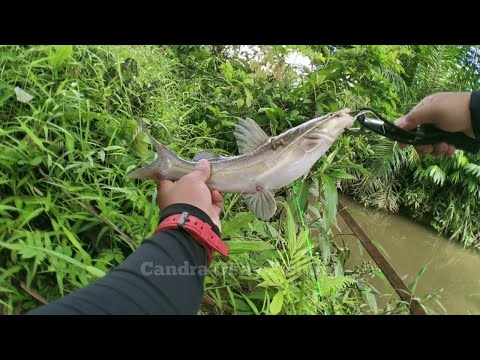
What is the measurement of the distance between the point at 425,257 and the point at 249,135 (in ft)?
18.2

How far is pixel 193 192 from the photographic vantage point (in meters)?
1.34

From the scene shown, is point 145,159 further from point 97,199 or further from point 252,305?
point 252,305

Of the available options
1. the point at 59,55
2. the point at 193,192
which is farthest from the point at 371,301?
the point at 59,55

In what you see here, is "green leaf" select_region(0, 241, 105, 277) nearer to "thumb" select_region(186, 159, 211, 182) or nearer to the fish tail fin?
the fish tail fin

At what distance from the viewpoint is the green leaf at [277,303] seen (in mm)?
1840

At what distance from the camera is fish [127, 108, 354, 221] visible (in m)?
1.39

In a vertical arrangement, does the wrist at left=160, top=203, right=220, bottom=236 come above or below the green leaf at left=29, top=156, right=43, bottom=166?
below

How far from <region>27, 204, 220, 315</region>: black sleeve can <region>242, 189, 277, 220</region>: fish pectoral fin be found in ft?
0.76

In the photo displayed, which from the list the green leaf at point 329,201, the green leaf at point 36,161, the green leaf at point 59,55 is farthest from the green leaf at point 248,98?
the green leaf at point 36,161

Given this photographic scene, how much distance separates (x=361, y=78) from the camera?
9.83ft

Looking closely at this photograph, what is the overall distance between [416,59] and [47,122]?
19.8ft

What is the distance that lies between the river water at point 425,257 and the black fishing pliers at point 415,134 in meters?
2.93

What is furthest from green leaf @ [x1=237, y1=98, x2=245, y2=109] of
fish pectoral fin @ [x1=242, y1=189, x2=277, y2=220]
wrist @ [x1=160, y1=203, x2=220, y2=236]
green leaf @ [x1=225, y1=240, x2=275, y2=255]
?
wrist @ [x1=160, y1=203, x2=220, y2=236]

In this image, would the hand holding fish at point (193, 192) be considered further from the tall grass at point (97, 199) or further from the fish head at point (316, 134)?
the tall grass at point (97, 199)
